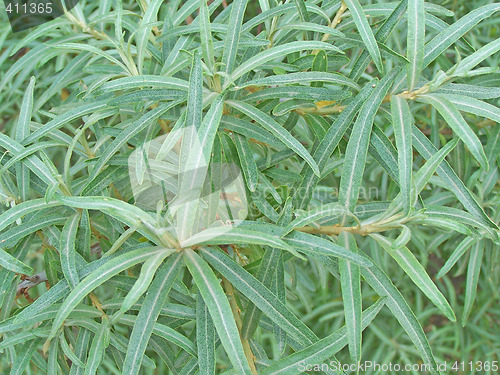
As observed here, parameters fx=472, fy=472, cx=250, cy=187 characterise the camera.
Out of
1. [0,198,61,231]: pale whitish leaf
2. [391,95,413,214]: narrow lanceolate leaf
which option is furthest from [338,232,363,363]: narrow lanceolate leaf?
[0,198,61,231]: pale whitish leaf

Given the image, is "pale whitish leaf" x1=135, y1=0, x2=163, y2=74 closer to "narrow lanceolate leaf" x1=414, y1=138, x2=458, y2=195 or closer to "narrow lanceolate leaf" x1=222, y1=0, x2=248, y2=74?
"narrow lanceolate leaf" x1=222, y1=0, x2=248, y2=74

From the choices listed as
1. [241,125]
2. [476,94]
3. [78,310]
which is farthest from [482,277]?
[78,310]

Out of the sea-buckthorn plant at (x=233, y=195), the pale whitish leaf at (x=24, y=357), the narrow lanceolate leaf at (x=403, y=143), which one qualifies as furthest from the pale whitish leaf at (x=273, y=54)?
the pale whitish leaf at (x=24, y=357)

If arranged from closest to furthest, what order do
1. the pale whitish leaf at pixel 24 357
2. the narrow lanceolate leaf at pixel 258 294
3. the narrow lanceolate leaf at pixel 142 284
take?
the narrow lanceolate leaf at pixel 142 284, the narrow lanceolate leaf at pixel 258 294, the pale whitish leaf at pixel 24 357

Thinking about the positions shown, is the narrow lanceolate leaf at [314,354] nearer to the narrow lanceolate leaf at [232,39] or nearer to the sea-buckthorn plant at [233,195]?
the sea-buckthorn plant at [233,195]

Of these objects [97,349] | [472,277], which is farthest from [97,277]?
[472,277]

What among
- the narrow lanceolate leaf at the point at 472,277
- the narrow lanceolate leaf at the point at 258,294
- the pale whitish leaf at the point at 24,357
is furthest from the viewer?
the narrow lanceolate leaf at the point at 472,277
